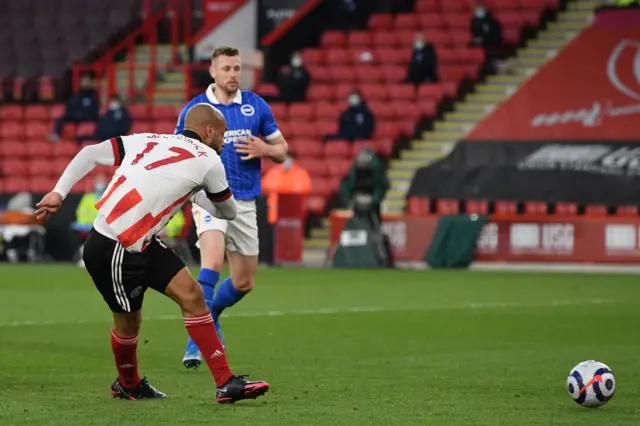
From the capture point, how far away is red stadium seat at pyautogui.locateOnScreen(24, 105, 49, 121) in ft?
108

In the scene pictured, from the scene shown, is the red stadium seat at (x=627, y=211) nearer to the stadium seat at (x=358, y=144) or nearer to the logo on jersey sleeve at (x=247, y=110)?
the stadium seat at (x=358, y=144)

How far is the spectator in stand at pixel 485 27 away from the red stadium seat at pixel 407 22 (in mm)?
1864

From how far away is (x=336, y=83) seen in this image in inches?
1236

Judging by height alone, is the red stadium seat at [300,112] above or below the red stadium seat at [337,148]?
above

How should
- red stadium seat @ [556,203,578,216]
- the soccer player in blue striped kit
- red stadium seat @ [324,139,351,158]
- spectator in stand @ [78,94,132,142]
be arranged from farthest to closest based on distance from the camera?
spectator in stand @ [78,94,132,142]
red stadium seat @ [324,139,351,158]
red stadium seat @ [556,203,578,216]
the soccer player in blue striped kit

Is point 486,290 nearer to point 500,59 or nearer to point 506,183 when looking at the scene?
point 506,183

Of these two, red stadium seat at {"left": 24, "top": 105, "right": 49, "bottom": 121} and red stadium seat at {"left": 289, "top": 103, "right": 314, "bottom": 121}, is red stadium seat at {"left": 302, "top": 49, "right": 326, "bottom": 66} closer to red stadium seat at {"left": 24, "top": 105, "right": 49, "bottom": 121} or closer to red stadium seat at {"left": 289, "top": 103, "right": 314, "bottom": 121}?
red stadium seat at {"left": 289, "top": 103, "right": 314, "bottom": 121}

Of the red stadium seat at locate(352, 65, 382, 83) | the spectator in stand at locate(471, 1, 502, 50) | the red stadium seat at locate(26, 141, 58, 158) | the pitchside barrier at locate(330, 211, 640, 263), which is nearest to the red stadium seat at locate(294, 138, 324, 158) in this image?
the red stadium seat at locate(352, 65, 382, 83)

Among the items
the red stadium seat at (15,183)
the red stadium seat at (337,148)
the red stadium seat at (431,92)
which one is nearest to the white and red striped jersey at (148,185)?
the red stadium seat at (337,148)

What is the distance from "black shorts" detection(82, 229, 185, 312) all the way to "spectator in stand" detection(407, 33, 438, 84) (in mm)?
21404

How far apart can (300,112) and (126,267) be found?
876 inches

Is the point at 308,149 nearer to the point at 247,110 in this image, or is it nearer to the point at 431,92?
the point at 431,92

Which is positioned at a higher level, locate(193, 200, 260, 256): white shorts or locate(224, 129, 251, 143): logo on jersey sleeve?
locate(224, 129, 251, 143): logo on jersey sleeve

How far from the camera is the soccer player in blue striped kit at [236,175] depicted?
10.6m
